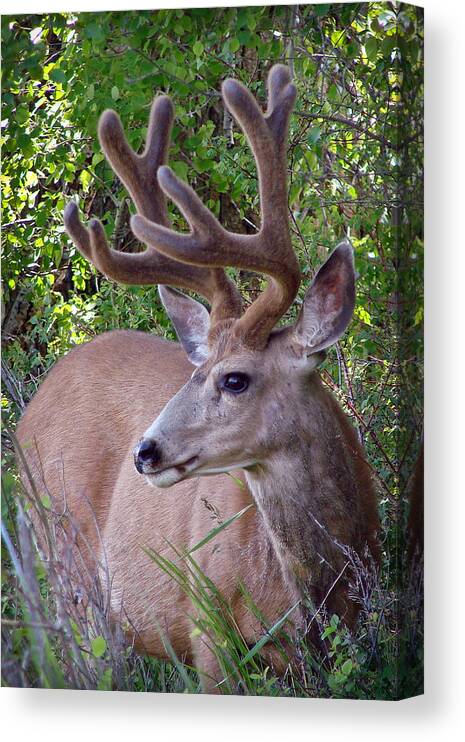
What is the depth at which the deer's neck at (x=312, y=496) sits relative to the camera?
4.34 m

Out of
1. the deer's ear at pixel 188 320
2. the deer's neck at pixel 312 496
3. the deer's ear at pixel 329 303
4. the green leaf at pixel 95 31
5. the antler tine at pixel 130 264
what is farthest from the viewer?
the green leaf at pixel 95 31

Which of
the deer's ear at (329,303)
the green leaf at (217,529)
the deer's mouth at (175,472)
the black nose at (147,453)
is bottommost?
the green leaf at (217,529)

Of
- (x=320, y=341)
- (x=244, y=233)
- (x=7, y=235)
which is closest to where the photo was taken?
(x=320, y=341)

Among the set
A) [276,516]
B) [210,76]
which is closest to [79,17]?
[210,76]

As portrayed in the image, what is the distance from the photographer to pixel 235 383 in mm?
4371

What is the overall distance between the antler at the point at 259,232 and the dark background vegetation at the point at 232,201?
0.67 feet

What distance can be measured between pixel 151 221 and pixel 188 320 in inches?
13.7

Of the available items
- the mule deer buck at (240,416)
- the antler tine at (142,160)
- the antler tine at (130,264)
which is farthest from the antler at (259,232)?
the antler tine at (142,160)

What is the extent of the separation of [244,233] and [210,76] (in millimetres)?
516

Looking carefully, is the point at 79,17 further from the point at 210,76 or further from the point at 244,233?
the point at 244,233

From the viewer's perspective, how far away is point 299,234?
459 centimetres

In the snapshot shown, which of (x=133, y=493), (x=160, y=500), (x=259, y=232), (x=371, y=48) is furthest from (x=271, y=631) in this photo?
(x=371, y=48)

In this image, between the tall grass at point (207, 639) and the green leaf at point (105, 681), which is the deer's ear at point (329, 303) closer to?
the tall grass at point (207, 639)

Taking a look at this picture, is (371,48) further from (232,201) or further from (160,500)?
(160,500)
